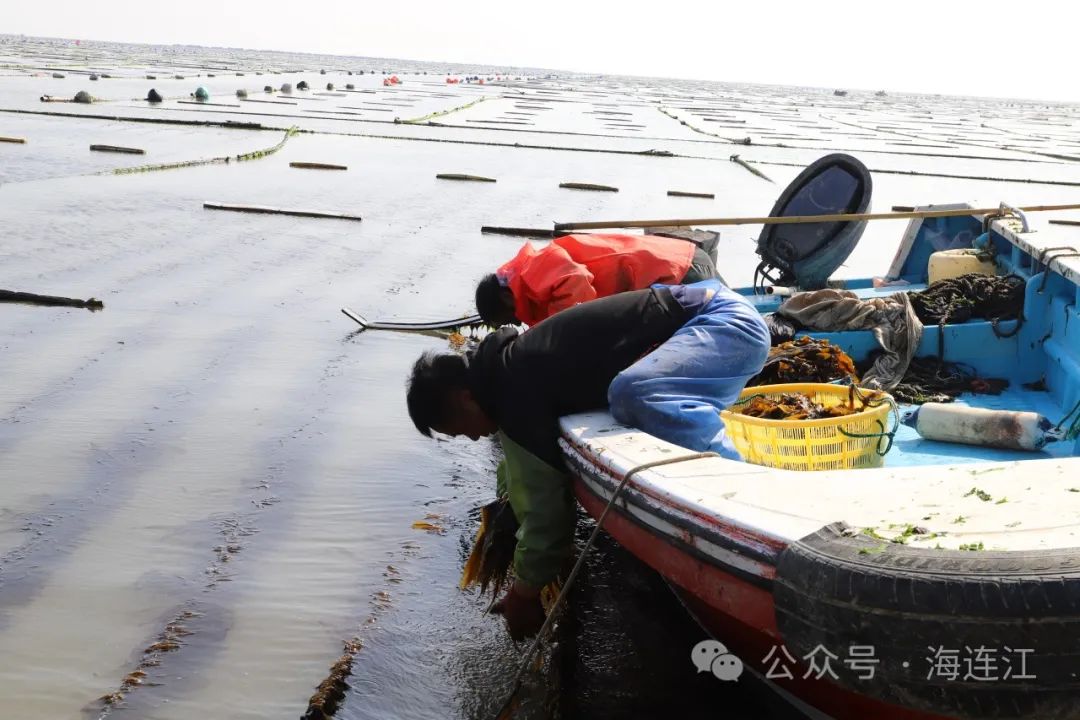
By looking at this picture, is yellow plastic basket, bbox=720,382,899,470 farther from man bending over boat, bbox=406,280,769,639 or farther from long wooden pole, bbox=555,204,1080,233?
long wooden pole, bbox=555,204,1080,233

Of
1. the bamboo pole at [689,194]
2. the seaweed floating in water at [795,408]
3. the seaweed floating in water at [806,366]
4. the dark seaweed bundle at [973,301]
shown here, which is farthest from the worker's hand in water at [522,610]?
the bamboo pole at [689,194]

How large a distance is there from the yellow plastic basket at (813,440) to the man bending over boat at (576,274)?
0.93 meters

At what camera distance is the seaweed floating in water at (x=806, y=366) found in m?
5.14

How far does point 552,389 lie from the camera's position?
11.5ft

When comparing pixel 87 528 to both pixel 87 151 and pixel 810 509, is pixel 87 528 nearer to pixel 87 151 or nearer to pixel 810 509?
pixel 810 509

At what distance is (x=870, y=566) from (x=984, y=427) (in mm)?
2659

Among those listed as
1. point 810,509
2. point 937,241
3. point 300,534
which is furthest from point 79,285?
point 810,509

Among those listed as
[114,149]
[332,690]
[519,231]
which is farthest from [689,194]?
[332,690]

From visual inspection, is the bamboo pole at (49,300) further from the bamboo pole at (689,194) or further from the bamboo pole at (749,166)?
the bamboo pole at (749,166)

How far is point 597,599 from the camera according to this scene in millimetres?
4289

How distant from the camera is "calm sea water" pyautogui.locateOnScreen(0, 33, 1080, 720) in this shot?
141 inches

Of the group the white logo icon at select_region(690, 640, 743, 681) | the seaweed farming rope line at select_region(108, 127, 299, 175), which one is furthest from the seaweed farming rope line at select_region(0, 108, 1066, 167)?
the white logo icon at select_region(690, 640, 743, 681)

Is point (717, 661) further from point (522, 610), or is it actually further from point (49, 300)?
point (49, 300)

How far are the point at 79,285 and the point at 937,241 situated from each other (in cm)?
630
